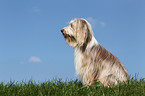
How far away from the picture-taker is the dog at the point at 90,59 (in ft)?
20.3

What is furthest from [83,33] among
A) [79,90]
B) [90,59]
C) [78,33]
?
[79,90]

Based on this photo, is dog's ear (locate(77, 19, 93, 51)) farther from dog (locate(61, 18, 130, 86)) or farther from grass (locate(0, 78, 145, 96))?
grass (locate(0, 78, 145, 96))

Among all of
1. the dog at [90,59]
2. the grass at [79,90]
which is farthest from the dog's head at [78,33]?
the grass at [79,90]

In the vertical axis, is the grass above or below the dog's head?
below

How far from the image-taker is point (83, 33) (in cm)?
634

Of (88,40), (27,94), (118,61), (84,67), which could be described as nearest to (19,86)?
(27,94)

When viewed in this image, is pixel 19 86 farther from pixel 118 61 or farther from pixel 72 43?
pixel 118 61

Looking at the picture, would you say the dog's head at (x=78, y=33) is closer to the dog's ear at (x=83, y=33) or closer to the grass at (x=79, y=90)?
the dog's ear at (x=83, y=33)

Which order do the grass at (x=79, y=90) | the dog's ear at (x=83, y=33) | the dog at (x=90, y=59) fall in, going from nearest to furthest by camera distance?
the grass at (x=79, y=90) → the dog at (x=90, y=59) → the dog's ear at (x=83, y=33)

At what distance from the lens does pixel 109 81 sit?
239 inches

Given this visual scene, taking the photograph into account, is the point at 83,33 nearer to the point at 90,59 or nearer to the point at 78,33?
the point at 78,33

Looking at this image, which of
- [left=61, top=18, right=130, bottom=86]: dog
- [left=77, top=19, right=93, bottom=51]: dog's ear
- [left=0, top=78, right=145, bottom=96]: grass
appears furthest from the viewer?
[left=77, top=19, right=93, bottom=51]: dog's ear

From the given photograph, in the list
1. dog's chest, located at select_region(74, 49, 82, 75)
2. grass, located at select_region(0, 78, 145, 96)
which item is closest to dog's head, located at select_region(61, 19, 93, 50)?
dog's chest, located at select_region(74, 49, 82, 75)

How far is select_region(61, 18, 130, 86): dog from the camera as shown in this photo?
6180 mm
